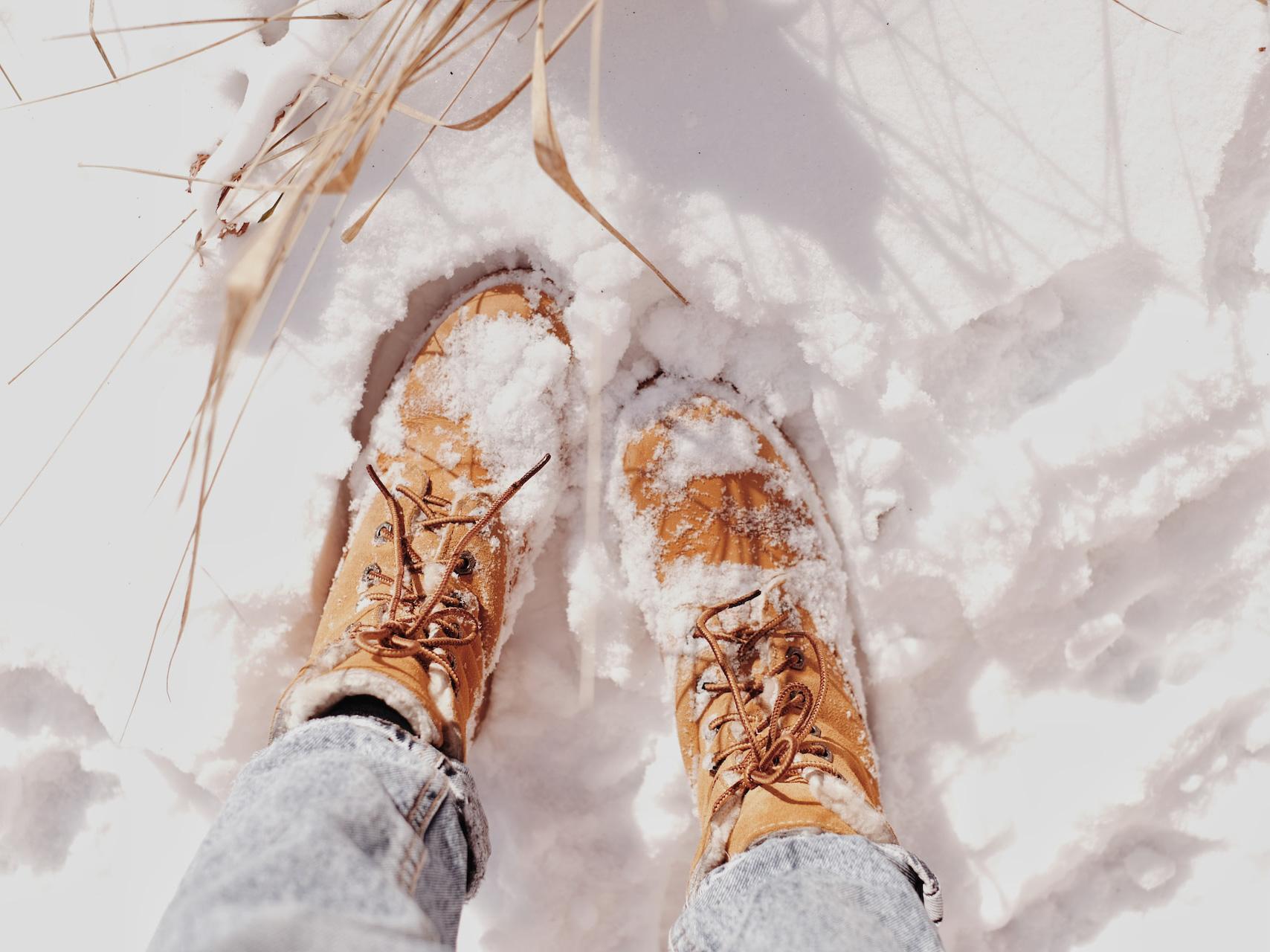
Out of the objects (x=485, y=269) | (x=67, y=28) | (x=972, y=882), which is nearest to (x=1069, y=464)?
(x=972, y=882)

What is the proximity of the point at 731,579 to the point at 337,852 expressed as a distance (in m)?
0.59

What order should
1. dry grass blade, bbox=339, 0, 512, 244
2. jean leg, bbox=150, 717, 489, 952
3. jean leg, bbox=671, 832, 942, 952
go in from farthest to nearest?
dry grass blade, bbox=339, 0, 512, 244, jean leg, bbox=671, 832, 942, 952, jean leg, bbox=150, 717, 489, 952

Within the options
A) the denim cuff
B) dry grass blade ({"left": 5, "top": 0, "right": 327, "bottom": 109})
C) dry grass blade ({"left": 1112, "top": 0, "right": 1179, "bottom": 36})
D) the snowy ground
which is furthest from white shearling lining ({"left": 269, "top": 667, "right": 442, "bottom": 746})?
dry grass blade ({"left": 1112, "top": 0, "right": 1179, "bottom": 36})

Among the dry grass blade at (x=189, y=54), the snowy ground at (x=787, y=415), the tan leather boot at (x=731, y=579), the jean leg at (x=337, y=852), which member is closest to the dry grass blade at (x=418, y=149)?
the snowy ground at (x=787, y=415)

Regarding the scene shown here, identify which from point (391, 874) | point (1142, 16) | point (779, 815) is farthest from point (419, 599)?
point (1142, 16)

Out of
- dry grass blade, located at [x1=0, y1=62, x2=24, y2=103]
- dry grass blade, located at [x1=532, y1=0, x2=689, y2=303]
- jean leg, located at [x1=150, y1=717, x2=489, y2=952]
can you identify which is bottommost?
jean leg, located at [x1=150, y1=717, x2=489, y2=952]

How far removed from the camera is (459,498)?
1.12m

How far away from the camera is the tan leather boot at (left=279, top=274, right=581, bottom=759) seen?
1042mm

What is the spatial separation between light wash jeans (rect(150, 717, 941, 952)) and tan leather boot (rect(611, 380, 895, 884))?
18 cm

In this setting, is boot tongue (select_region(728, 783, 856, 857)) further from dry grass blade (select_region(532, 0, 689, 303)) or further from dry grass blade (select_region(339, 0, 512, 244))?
dry grass blade (select_region(339, 0, 512, 244))

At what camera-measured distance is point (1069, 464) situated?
109 cm

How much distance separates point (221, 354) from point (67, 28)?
0.78 metres

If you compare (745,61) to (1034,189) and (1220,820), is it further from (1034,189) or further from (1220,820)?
(1220,820)

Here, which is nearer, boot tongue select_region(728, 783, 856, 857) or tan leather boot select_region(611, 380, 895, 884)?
boot tongue select_region(728, 783, 856, 857)
